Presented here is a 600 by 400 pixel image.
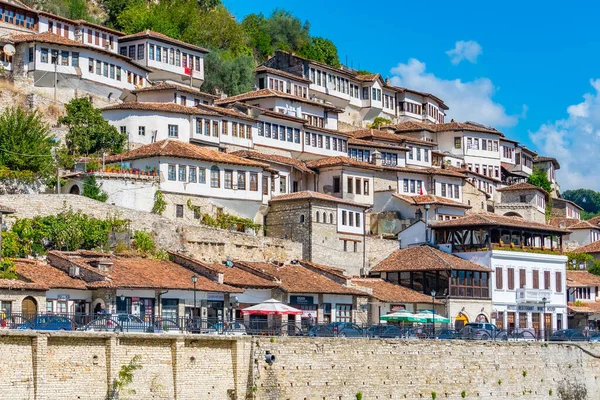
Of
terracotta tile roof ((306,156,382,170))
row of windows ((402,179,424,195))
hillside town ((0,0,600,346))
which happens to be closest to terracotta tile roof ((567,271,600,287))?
hillside town ((0,0,600,346))

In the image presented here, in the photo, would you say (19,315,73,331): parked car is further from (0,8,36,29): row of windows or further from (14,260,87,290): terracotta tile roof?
(0,8,36,29): row of windows

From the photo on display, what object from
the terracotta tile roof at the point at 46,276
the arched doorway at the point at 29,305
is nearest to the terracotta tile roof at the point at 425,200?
the terracotta tile roof at the point at 46,276

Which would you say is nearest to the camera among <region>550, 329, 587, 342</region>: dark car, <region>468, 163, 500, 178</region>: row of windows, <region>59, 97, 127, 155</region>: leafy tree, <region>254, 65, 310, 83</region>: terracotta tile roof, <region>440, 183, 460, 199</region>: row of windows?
<region>550, 329, 587, 342</region>: dark car

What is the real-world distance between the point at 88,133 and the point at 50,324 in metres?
35.8

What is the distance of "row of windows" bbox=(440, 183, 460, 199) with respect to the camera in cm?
8672

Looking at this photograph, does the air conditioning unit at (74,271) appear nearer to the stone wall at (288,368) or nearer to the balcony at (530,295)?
the stone wall at (288,368)

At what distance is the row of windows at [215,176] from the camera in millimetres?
64062

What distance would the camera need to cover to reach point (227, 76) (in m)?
96.0

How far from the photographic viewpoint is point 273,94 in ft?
273

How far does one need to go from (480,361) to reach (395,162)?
40.0 meters

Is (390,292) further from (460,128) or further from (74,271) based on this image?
(460,128)

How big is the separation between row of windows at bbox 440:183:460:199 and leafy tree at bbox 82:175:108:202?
3340cm

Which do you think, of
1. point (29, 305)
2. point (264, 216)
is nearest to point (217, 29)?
point (264, 216)

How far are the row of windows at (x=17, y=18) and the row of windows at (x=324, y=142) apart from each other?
21751 mm
